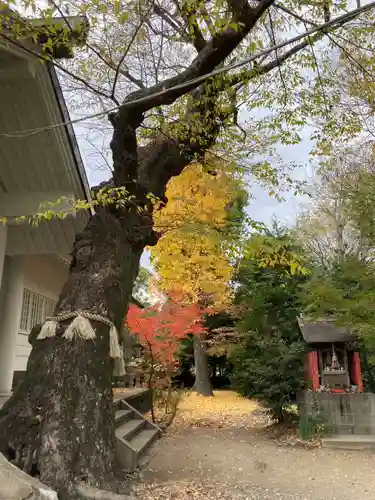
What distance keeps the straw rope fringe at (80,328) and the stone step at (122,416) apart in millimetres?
3679

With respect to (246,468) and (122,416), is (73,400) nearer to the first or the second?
(246,468)

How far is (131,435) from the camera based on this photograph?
8023mm

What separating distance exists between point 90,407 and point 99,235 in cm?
224

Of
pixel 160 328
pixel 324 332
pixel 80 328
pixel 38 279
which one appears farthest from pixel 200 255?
pixel 80 328

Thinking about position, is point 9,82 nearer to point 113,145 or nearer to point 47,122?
point 47,122

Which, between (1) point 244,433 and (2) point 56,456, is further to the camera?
(1) point 244,433

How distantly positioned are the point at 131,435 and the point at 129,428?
17 cm

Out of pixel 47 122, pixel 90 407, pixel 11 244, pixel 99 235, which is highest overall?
pixel 47 122

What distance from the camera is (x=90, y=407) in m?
4.63

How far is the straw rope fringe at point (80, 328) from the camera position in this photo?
4.79 metres

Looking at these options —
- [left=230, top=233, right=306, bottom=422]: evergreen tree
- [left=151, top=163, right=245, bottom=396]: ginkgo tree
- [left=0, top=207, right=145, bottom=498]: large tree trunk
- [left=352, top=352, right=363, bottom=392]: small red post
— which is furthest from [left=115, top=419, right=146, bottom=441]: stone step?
[left=352, top=352, right=363, bottom=392]: small red post

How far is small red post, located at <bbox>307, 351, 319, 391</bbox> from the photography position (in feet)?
33.2

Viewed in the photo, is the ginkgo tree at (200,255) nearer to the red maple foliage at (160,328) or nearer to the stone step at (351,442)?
the red maple foliage at (160,328)

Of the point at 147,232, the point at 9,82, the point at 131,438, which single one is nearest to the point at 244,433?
the point at 131,438
